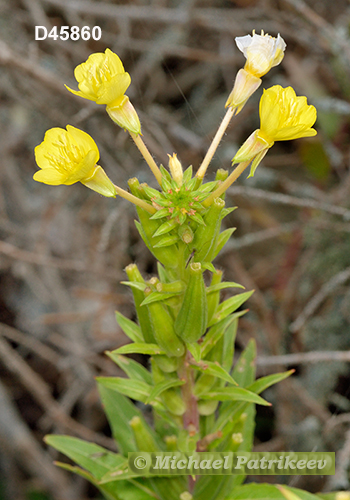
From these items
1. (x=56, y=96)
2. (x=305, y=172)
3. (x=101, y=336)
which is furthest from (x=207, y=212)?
(x=305, y=172)

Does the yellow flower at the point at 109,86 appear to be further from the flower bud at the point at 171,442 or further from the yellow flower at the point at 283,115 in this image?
the flower bud at the point at 171,442

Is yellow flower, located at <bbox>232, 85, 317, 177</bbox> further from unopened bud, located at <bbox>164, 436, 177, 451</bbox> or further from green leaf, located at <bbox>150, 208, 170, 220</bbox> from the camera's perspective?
unopened bud, located at <bbox>164, 436, 177, 451</bbox>

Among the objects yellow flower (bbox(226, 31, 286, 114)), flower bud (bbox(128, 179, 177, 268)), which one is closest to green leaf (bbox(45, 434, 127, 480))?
flower bud (bbox(128, 179, 177, 268))

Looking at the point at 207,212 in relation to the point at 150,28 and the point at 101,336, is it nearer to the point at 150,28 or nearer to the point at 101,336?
the point at 101,336

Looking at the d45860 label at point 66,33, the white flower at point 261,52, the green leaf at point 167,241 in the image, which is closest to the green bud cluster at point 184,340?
the green leaf at point 167,241

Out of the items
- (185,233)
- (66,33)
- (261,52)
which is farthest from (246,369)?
(66,33)
